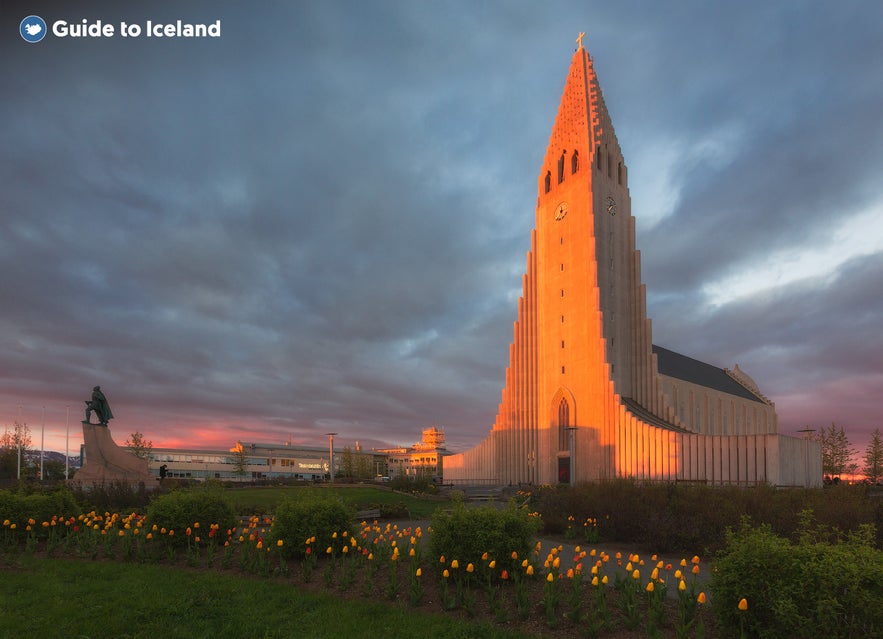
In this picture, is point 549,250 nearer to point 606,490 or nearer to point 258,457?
point 606,490

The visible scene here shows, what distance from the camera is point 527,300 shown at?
61031 mm

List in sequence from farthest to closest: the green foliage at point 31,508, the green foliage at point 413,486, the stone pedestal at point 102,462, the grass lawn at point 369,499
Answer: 1. the green foliage at point 413,486
2. the stone pedestal at point 102,462
3. the grass lawn at point 369,499
4. the green foliage at point 31,508

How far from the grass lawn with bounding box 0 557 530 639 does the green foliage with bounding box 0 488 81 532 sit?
334 centimetres

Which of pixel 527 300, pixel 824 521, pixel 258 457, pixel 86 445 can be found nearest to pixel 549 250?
pixel 527 300

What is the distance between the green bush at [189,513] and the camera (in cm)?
1277

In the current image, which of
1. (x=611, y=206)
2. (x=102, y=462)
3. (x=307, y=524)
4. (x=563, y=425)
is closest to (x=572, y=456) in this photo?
(x=563, y=425)

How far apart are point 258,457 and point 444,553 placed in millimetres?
135426

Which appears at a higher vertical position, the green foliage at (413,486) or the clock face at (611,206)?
the clock face at (611,206)

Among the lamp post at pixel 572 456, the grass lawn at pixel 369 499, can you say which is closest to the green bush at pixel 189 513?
the grass lawn at pixel 369 499

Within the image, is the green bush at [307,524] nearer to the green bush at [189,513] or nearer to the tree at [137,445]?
the green bush at [189,513]

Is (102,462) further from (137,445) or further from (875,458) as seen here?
(875,458)

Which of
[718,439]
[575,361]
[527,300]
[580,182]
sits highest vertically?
[580,182]

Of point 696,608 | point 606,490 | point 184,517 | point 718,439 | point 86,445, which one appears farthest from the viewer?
point 718,439

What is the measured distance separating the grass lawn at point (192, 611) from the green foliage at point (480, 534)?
4.34 ft
